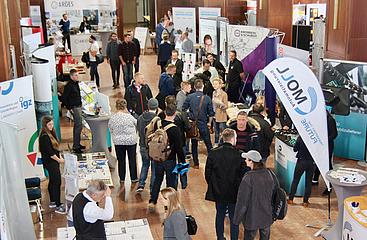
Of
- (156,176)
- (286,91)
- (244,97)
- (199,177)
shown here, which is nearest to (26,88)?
(156,176)

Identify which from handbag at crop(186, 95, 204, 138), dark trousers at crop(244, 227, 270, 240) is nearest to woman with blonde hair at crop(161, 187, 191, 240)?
dark trousers at crop(244, 227, 270, 240)

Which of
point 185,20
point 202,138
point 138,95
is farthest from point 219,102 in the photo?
point 185,20

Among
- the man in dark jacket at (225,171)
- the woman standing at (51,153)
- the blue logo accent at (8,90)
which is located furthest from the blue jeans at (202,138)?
the blue logo accent at (8,90)

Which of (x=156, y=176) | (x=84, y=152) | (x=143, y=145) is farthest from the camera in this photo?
(x=84, y=152)

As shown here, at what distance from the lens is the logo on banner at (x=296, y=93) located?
5.29 m

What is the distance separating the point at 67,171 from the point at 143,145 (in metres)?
1.18

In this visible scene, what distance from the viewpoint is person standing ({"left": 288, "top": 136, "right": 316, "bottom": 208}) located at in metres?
6.20

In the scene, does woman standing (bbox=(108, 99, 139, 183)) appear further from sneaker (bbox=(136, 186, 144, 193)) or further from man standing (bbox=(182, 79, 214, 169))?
man standing (bbox=(182, 79, 214, 169))

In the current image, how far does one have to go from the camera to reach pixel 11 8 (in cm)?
983

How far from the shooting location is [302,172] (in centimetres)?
634

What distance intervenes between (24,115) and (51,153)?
0.89m

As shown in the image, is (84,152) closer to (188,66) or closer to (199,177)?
(199,177)

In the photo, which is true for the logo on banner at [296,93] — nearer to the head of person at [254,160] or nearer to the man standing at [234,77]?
the head of person at [254,160]

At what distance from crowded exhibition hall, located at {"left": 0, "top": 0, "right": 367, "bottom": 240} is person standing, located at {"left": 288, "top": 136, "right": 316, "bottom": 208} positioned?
0.05ft
